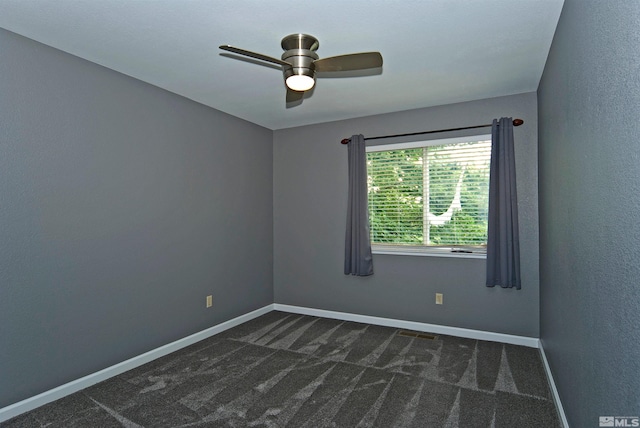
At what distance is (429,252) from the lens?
13.1ft

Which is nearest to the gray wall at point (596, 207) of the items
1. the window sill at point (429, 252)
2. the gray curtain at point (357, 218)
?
the window sill at point (429, 252)

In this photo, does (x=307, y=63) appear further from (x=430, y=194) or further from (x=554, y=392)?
(x=554, y=392)

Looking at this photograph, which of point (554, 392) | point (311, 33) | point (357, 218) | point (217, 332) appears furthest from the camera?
point (357, 218)

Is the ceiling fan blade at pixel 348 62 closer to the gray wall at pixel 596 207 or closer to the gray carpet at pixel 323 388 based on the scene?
the gray wall at pixel 596 207

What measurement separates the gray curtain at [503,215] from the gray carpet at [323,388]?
2.32 ft

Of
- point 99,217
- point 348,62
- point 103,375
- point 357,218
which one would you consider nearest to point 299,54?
point 348,62

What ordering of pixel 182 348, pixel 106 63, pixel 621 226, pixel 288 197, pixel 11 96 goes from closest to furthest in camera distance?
pixel 621 226 < pixel 11 96 < pixel 106 63 < pixel 182 348 < pixel 288 197

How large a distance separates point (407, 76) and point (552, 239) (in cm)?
171

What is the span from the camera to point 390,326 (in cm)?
412

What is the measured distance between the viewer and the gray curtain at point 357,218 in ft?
13.7

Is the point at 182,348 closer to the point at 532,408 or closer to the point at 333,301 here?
the point at 333,301

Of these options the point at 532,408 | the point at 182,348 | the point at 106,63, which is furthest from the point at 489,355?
the point at 106,63

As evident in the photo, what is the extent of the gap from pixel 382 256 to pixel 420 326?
2.83 feet

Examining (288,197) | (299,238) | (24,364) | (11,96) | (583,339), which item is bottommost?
(24,364)
